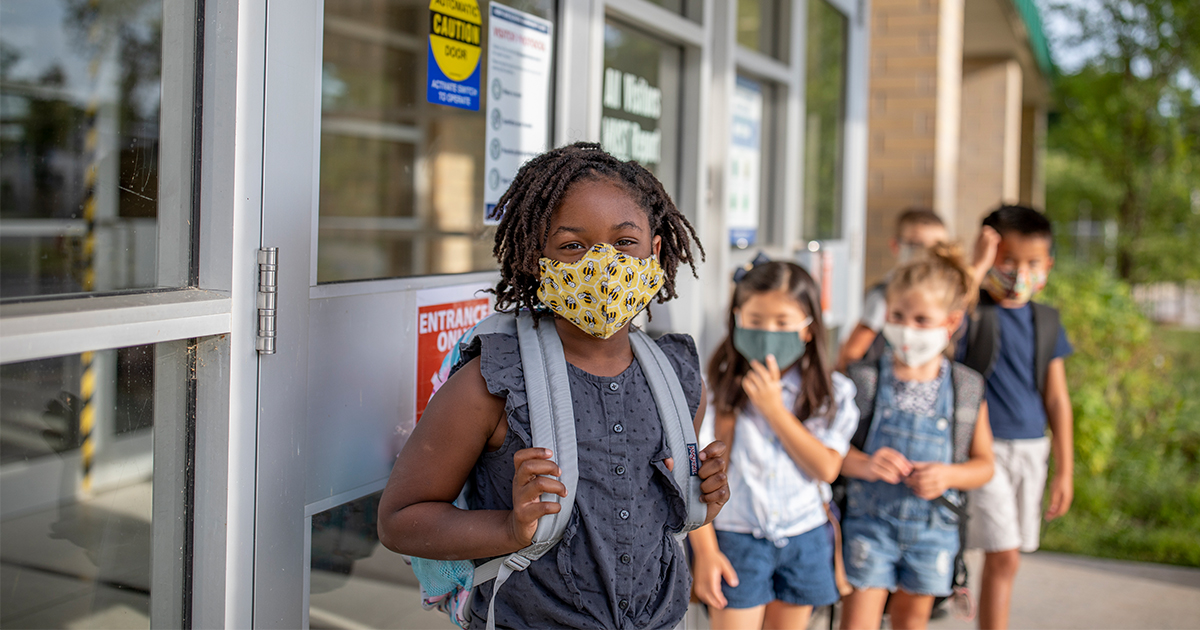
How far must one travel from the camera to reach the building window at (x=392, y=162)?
3.04 m

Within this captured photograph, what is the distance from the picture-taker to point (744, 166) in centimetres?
449

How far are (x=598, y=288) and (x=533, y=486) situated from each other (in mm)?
366

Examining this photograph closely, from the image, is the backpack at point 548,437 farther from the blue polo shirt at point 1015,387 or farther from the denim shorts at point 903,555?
the blue polo shirt at point 1015,387

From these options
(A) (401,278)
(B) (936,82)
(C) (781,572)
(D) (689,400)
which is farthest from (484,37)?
(B) (936,82)

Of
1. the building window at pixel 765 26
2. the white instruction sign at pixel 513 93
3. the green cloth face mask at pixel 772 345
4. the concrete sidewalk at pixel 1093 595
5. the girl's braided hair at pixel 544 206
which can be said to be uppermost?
the building window at pixel 765 26

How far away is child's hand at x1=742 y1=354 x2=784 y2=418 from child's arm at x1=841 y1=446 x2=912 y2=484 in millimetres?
428

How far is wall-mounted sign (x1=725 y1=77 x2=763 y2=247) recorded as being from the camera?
4332mm

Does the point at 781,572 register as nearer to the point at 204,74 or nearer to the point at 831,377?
the point at 831,377

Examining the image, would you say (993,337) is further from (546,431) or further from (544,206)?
(546,431)

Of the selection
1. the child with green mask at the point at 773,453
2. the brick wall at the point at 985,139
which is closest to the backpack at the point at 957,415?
the child with green mask at the point at 773,453

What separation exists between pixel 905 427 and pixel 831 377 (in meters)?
0.38

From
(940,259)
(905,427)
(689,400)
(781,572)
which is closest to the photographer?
(689,400)

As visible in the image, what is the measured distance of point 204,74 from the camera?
1.80m

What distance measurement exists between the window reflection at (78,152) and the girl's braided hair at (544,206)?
589 millimetres
